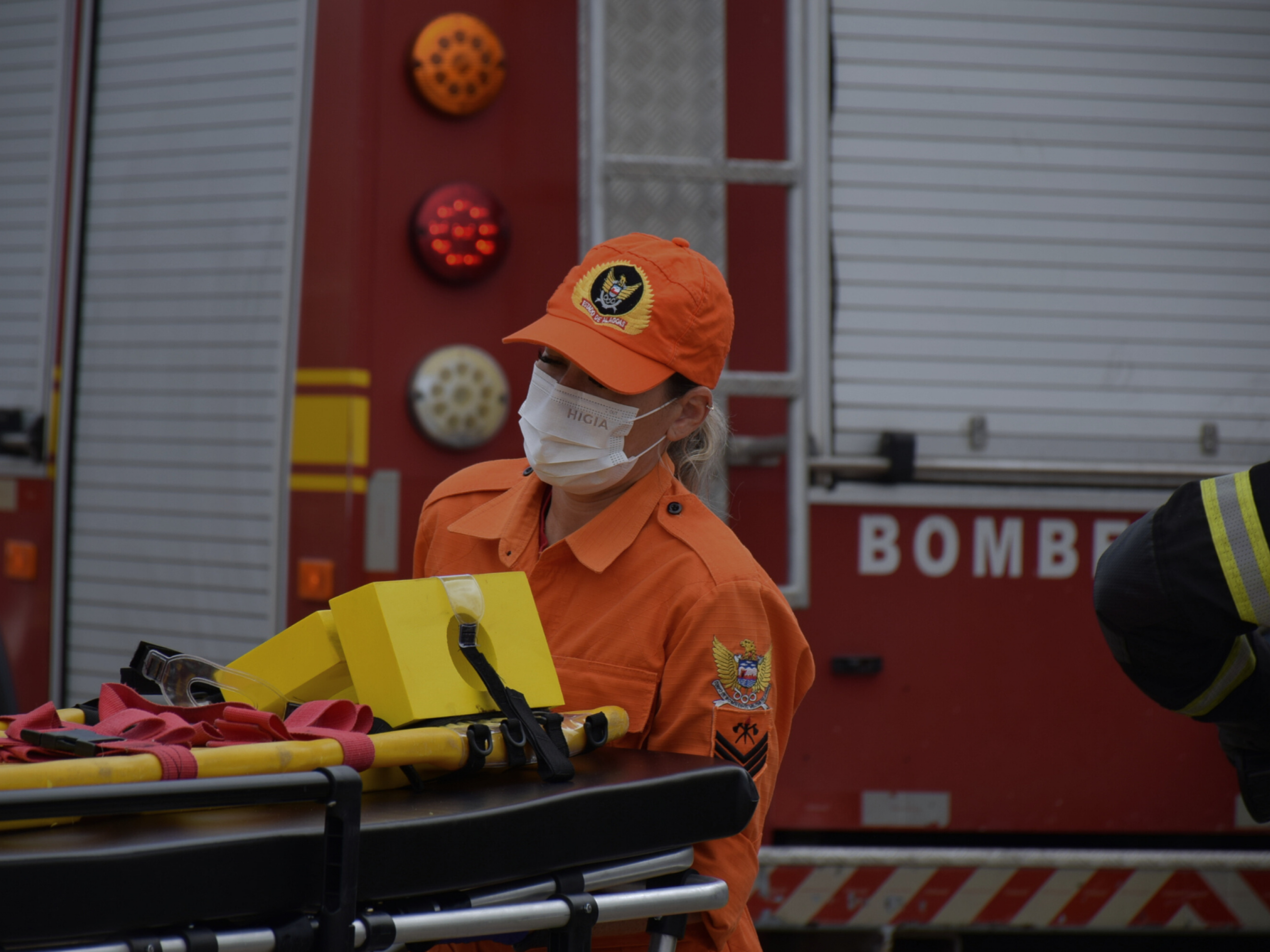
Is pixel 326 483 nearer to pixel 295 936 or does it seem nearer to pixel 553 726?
pixel 553 726

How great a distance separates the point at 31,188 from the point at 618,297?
2.57 meters

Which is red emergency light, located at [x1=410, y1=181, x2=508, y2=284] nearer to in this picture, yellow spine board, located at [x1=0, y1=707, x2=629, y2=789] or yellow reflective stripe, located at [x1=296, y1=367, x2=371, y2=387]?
yellow reflective stripe, located at [x1=296, y1=367, x2=371, y2=387]

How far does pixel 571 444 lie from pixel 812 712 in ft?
5.03

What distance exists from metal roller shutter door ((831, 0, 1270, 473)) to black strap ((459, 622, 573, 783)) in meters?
1.73

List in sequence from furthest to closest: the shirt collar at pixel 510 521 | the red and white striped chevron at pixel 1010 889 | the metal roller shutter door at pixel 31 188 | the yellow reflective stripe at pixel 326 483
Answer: the metal roller shutter door at pixel 31 188
the red and white striped chevron at pixel 1010 889
the yellow reflective stripe at pixel 326 483
the shirt collar at pixel 510 521

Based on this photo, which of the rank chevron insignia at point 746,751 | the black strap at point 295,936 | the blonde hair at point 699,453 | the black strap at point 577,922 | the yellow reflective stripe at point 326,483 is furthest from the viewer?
the yellow reflective stripe at point 326,483

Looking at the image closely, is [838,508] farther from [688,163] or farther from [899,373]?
[688,163]

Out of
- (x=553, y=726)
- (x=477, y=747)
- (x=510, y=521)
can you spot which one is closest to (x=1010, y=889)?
(x=510, y=521)

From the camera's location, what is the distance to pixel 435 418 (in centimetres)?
308

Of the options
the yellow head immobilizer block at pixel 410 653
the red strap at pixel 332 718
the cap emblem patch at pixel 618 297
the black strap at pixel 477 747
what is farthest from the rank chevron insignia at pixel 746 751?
the cap emblem patch at pixel 618 297

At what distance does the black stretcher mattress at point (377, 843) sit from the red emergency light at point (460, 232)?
1594 millimetres

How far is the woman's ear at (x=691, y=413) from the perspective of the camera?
206 cm

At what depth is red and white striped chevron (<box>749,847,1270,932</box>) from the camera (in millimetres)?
3201

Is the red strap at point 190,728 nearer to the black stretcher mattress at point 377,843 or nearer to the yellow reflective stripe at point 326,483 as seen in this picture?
the black stretcher mattress at point 377,843
